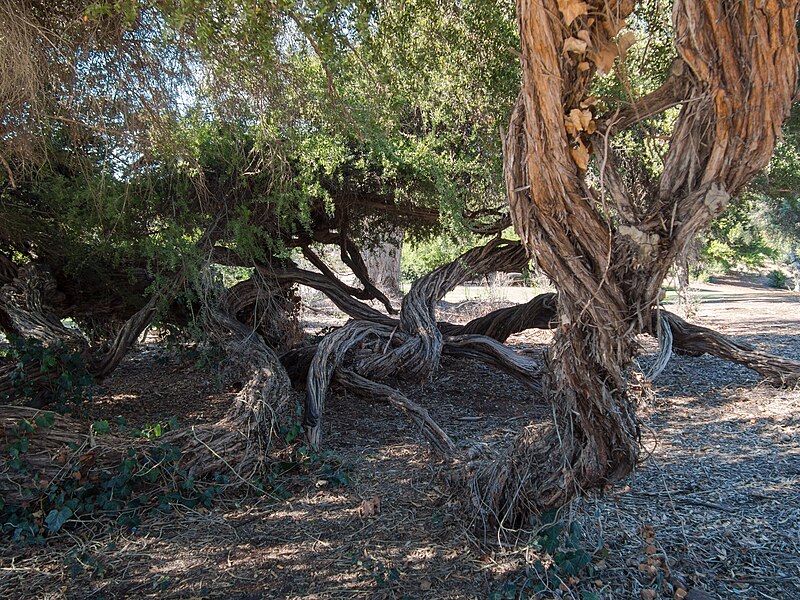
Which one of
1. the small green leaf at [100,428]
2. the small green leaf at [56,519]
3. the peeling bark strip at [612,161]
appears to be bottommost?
the small green leaf at [56,519]

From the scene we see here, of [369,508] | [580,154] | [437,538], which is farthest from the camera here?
[369,508]

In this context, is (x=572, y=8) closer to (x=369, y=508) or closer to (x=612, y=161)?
(x=612, y=161)

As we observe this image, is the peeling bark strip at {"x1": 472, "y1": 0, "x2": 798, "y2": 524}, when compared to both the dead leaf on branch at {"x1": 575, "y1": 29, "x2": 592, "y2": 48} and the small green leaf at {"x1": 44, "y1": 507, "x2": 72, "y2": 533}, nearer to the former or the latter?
Result: the dead leaf on branch at {"x1": 575, "y1": 29, "x2": 592, "y2": 48}

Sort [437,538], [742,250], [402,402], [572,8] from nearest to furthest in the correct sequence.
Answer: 1. [572,8]
2. [437,538]
3. [402,402]
4. [742,250]

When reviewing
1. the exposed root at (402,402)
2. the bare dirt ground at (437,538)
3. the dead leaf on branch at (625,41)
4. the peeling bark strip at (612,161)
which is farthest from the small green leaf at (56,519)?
the dead leaf on branch at (625,41)

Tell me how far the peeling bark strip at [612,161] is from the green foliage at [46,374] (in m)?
4.07

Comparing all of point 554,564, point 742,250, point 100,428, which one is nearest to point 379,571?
point 554,564

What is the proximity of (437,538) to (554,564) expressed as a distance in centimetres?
69

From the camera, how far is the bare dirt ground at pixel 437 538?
2871 millimetres

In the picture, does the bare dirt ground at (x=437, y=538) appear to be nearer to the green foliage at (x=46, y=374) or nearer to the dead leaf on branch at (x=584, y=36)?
the dead leaf on branch at (x=584, y=36)

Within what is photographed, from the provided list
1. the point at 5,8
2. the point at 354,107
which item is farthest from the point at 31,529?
the point at 354,107

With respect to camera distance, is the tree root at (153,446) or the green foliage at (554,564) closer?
the green foliage at (554,564)

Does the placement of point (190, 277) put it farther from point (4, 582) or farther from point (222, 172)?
point (4, 582)

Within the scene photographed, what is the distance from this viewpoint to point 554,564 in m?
2.88
